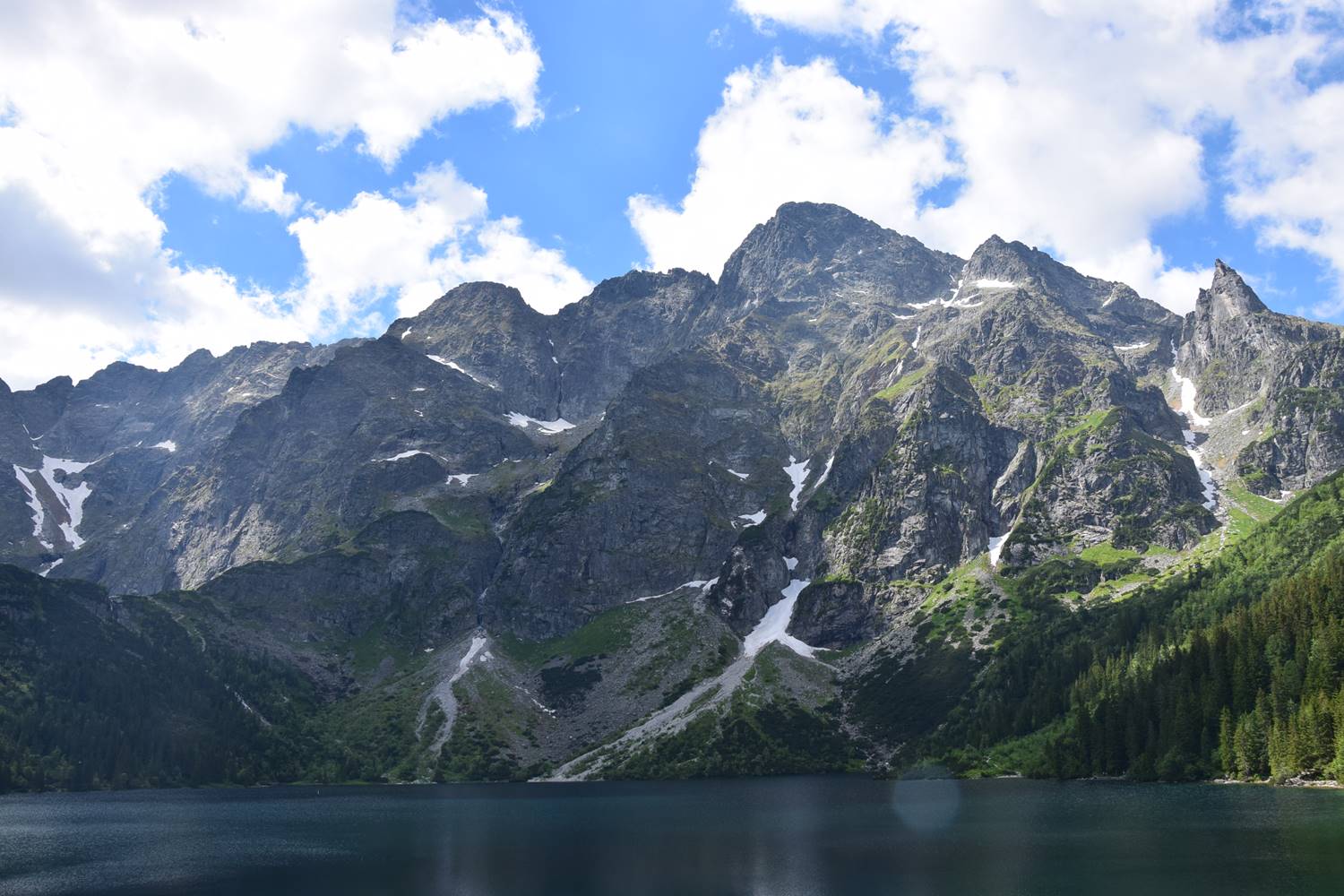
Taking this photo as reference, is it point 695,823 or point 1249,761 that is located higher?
point 1249,761

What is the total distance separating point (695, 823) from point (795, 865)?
40917 mm

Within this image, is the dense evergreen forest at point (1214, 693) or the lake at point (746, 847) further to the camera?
the dense evergreen forest at point (1214, 693)

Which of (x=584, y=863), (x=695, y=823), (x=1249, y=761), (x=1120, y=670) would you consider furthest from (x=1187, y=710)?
(x=584, y=863)

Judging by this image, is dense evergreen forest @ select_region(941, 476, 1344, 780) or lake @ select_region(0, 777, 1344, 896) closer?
lake @ select_region(0, 777, 1344, 896)

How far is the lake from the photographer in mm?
72000

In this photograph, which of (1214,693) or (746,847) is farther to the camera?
(1214,693)

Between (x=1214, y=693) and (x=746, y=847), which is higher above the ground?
(x=1214, y=693)

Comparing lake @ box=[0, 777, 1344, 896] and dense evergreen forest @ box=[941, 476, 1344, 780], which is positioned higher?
dense evergreen forest @ box=[941, 476, 1344, 780]

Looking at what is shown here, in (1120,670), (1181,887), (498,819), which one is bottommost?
(498,819)

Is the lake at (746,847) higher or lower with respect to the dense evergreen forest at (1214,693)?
lower

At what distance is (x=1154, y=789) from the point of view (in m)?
125

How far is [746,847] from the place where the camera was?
97062 mm

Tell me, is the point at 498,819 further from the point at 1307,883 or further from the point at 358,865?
the point at 1307,883

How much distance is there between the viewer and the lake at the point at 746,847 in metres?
72.0
